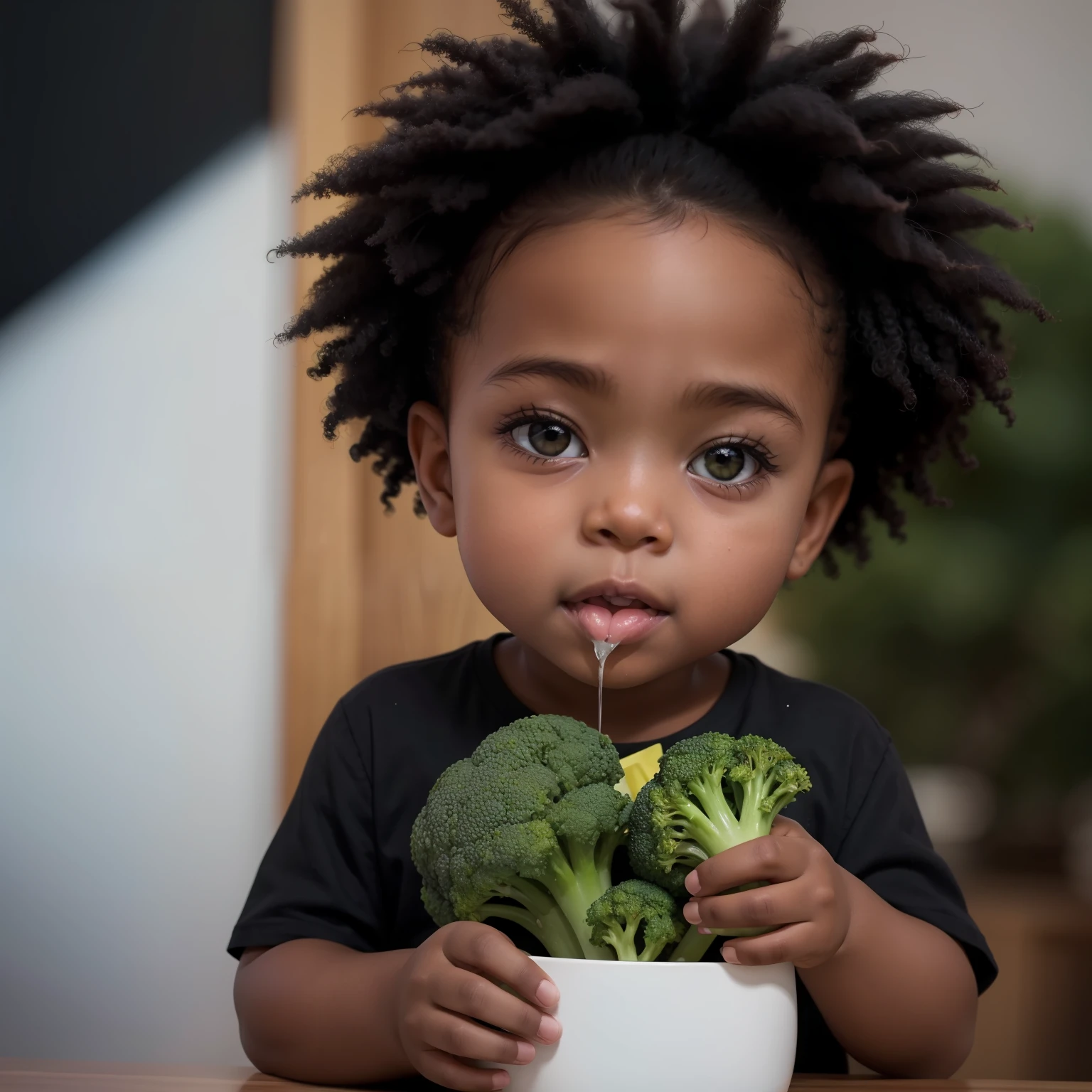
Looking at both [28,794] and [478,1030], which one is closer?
[478,1030]

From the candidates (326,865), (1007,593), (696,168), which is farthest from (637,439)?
(1007,593)

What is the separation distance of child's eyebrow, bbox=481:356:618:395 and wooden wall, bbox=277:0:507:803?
0.65 m

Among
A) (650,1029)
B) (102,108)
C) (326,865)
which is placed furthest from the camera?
(102,108)

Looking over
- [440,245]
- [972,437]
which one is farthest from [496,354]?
[972,437]

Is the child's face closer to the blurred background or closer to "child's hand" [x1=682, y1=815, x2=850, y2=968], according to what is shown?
"child's hand" [x1=682, y1=815, x2=850, y2=968]

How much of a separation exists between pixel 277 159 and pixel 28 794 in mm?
1020

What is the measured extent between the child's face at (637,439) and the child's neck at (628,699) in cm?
14

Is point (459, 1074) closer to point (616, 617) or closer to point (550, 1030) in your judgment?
point (550, 1030)

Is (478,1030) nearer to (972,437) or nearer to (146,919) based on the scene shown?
(146,919)

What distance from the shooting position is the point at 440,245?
3.57 feet

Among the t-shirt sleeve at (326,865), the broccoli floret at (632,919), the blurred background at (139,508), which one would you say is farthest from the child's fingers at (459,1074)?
the blurred background at (139,508)

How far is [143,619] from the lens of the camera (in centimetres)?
187

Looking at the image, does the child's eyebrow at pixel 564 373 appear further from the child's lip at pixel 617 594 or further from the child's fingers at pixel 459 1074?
the child's fingers at pixel 459 1074

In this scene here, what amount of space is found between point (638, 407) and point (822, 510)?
313mm
